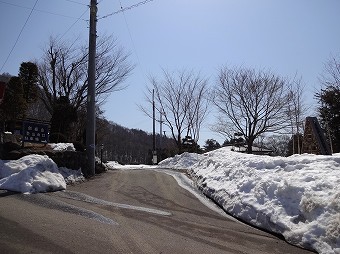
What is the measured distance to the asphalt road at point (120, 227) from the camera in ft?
15.9

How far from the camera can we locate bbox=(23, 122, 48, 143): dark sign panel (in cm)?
1263

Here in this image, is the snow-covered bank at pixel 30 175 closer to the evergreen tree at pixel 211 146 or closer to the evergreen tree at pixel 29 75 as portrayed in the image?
the evergreen tree at pixel 29 75

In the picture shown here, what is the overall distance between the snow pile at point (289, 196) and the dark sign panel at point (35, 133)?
6.94 metres

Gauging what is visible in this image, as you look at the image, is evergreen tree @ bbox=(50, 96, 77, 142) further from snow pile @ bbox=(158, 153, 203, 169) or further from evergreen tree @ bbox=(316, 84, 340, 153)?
evergreen tree @ bbox=(316, 84, 340, 153)

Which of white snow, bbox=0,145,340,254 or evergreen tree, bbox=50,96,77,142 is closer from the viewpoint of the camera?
white snow, bbox=0,145,340,254

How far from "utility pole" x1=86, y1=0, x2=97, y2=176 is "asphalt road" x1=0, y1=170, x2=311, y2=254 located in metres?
4.21

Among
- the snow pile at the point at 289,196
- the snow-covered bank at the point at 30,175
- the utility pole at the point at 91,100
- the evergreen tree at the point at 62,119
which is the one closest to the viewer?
the snow pile at the point at 289,196

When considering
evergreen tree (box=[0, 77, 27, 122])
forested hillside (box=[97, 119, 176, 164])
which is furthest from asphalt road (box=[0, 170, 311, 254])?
forested hillside (box=[97, 119, 176, 164])

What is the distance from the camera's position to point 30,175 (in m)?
9.23

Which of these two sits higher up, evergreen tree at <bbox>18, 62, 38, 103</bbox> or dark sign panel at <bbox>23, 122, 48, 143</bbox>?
evergreen tree at <bbox>18, 62, 38, 103</bbox>

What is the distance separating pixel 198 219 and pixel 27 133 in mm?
8286

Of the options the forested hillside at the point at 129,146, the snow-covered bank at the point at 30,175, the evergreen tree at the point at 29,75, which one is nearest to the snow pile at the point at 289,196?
the snow-covered bank at the point at 30,175

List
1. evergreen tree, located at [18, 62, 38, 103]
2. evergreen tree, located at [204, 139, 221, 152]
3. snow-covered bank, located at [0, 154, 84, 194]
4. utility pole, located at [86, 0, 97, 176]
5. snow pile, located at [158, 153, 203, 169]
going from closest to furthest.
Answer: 1. snow-covered bank, located at [0, 154, 84, 194]
2. utility pole, located at [86, 0, 97, 176]
3. evergreen tree, located at [18, 62, 38, 103]
4. snow pile, located at [158, 153, 203, 169]
5. evergreen tree, located at [204, 139, 221, 152]

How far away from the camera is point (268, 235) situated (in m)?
6.02
